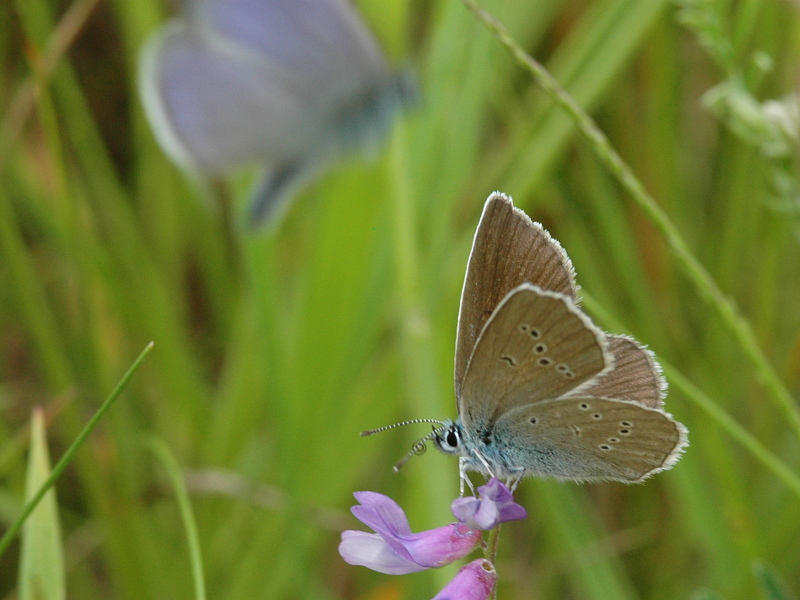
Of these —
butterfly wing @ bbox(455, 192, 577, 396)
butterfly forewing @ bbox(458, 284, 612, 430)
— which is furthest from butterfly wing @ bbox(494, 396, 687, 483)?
butterfly wing @ bbox(455, 192, 577, 396)

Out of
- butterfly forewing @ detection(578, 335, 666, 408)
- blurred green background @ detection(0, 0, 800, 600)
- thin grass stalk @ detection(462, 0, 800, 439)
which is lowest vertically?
blurred green background @ detection(0, 0, 800, 600)

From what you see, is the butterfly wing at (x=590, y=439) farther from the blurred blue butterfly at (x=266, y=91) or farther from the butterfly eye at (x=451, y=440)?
the blurred blue butterfly at (x=266, y=91)

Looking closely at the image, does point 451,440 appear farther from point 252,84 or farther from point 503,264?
point 252,84

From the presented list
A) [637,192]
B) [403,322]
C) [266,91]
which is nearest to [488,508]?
[637,192]

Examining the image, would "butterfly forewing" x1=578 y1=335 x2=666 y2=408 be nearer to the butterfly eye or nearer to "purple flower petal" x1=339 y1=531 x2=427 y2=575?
the butterfly eye

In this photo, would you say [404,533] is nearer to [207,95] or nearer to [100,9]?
[207,95]
